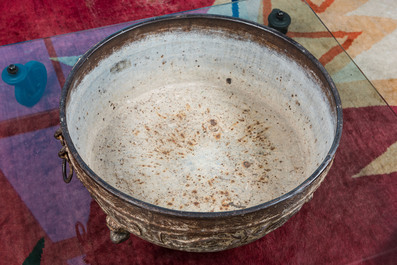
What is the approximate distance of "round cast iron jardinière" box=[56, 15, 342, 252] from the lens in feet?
2.70

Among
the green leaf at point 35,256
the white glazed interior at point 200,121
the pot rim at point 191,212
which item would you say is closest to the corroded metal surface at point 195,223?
the pot rim at point 191,212

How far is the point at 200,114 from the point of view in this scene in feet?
3.23

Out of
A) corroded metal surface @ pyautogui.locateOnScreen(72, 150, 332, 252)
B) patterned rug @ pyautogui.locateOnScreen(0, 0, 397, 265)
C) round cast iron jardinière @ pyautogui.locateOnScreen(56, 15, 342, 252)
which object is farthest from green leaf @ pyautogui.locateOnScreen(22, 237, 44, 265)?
corroded metal surface @ pyautogui.locateOnScreen(72, 150, 332, 252)

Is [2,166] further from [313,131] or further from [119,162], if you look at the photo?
[313,131]

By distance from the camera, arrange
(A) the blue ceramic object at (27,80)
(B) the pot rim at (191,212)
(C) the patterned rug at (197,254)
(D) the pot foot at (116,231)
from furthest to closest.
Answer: (A) the blue ceramic object at (27,80)
(C) the patterned rug at (197,254)
(D) the pot foot at (116,231)
(B) the pot rim at (191,212)

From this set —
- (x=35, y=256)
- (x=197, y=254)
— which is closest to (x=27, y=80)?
(x=35, y=256)

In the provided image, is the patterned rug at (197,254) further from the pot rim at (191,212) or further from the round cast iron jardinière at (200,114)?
the pot rim at (191,212)

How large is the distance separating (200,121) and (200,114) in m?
0.02

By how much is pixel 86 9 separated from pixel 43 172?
0.71 m

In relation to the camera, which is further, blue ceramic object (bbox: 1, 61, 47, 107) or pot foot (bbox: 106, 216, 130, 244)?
blue ceramic object (bbox: 1, 61, 47, 107)

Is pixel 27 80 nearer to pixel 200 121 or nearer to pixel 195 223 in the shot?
pixel 200 121

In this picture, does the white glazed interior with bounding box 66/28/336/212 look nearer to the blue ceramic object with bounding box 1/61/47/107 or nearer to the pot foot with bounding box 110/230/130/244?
the pot foot with bounding box 110/230/130/244

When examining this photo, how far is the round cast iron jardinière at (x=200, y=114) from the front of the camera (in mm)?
823

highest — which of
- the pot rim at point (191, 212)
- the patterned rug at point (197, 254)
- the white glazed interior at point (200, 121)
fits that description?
the pot rim at point (191, 212)
